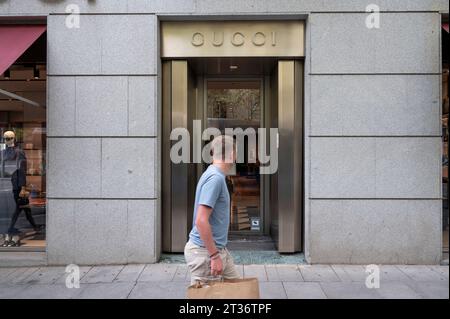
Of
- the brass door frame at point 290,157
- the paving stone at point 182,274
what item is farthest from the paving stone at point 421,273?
the paving stone at point 182,274

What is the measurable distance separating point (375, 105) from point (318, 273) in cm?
272

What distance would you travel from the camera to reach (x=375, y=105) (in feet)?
21.6

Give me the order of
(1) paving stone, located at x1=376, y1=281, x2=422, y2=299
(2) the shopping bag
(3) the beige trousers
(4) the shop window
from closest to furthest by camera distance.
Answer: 1. (2) the shopping bag
2. (3) the beige trousers
3. (1) paving stone, located at x1=376, y1=281, x2=422, y2=299
4. (4) the shop window

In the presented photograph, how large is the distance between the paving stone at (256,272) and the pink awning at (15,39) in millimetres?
4674

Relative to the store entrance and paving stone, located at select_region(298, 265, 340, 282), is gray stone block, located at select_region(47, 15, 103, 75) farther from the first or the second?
paving stone, located at select_region(298, 265, 340, 282)

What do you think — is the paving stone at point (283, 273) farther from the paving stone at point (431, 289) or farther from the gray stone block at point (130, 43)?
the gray stone block at point (130, 43)

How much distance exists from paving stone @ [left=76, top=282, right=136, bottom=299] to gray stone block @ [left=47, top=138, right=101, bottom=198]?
1.53 metres

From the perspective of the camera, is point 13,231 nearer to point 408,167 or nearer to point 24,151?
point 24,151

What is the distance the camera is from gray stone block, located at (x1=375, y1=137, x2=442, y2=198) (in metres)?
6.55

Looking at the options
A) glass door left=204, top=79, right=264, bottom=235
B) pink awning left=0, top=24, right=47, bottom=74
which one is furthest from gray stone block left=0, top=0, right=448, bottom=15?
glass door left=204, top=79, right=264, bottom=235

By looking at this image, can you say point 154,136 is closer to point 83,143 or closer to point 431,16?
point 83,143

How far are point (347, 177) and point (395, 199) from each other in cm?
82

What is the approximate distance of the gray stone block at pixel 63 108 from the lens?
22.0 feet

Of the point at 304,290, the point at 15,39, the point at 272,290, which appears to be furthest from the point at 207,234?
the point at 15,39
